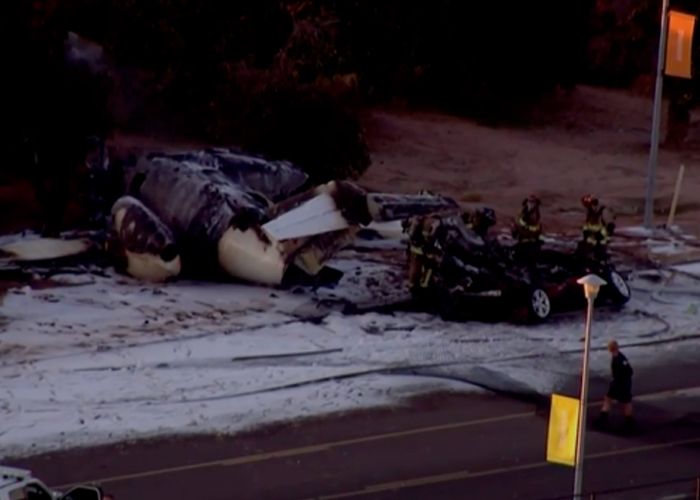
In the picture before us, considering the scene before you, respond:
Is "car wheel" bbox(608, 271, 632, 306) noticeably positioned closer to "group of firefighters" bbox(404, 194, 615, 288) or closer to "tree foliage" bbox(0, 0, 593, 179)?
"group of firefighters" bbox(404, 194, 615, 288)

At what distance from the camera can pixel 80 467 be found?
52.3 ft

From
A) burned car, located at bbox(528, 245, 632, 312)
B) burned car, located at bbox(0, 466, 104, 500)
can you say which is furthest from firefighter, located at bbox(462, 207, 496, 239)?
burned car, located at bbox(0, 466, 104, 500)

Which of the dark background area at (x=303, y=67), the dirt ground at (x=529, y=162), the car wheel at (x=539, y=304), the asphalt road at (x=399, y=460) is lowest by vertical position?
the asphalt road at (x=399, y=460)

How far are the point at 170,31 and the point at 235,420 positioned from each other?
62.2 feet

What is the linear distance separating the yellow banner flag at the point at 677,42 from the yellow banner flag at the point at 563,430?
19034 millimetres

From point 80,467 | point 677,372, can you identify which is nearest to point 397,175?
point 677,372

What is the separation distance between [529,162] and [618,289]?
1398 cm

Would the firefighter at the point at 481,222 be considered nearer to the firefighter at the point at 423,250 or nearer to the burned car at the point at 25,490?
the firefighter at the point at 423,250

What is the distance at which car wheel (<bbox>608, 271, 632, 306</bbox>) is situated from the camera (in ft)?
76.9

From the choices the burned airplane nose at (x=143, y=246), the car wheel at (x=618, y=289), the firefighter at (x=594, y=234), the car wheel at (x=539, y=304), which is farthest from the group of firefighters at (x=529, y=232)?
the burned airplane nose at (x=143, y=246)

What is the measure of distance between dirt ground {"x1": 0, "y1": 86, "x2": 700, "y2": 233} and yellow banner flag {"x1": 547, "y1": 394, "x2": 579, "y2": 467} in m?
17.6

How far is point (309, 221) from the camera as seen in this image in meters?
23.8

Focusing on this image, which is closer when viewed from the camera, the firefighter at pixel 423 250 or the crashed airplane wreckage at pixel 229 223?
the firefighter at pixel 423 250

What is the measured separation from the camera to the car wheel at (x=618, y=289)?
76.9 feet
